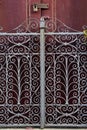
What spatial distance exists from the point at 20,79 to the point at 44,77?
1.11 feet

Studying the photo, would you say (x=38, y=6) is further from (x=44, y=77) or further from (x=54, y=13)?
(x=44, y=77)

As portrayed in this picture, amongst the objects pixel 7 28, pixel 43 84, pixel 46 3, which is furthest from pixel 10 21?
pixel 43 84

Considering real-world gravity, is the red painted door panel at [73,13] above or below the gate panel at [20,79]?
above

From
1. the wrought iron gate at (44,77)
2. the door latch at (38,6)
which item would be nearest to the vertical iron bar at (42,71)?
the wrought iron gate at (44,77)

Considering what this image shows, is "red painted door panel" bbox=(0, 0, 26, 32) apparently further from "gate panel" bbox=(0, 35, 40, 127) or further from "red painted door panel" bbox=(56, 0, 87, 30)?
"red painted door panel" bbox=(56, 0, 87, 30)

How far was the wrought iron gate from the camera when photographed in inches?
264

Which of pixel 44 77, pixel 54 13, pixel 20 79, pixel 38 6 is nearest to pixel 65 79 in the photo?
pixel 44 77

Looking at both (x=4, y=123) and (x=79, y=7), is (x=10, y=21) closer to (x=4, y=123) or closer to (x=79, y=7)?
(x=79, y=7)

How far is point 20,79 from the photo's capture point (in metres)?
6.80

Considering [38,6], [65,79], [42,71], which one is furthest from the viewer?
[38,6]

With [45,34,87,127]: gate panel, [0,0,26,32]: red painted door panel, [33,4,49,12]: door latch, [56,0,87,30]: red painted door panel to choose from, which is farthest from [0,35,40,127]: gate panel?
[56,0,87,30]: red painted door panel

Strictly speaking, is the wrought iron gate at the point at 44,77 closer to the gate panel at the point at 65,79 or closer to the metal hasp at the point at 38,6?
the gate panel at the point at 65,79

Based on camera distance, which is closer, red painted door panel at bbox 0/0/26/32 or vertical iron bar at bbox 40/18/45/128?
vertical iron bar at bbox 40/18/45/128

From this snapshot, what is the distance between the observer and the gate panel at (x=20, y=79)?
6738mm
